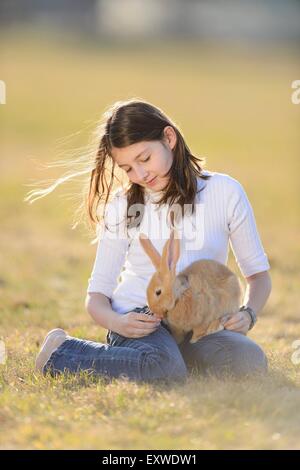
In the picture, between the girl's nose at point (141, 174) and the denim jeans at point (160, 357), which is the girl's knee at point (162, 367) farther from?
the girl's nose at point (141, 174)

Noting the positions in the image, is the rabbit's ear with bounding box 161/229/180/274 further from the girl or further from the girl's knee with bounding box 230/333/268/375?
the girl's knee with bounding box 230/333/268/375

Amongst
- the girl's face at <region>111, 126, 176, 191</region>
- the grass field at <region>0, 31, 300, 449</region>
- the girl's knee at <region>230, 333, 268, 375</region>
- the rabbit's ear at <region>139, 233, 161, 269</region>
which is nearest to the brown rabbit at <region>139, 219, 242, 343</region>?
the rabbit's ear at <region>139, 233, 161, 269</region>

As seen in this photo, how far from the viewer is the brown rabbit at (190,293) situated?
4461 mm

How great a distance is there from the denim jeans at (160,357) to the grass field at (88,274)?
0.34 feet

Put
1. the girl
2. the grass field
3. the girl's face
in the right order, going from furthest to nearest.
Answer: the girl's face
the girl
the grass field

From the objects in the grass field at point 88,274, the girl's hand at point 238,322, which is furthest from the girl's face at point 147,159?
the grass field at point 88,274

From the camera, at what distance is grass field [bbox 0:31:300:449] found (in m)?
Result: 3.92

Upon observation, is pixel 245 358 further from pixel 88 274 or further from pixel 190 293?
pixel 88 274

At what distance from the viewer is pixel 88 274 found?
8.72 metres

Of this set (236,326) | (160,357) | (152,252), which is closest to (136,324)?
(160,357)

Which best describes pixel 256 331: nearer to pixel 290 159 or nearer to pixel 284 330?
pixel 284 330

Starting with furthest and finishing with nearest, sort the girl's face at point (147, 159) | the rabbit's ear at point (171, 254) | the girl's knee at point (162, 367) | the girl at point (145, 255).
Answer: the girl's face at point (147, 159) → the girl at point (145, 255) → the girl's knee at point (162, 367) → the rabbit's ear at point (171, 254)

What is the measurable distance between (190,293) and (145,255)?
463 mm
